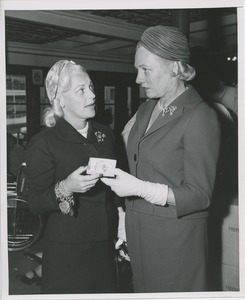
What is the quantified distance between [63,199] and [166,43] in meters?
0.45

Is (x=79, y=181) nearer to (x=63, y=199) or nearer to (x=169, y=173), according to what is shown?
(x=63, y=199)

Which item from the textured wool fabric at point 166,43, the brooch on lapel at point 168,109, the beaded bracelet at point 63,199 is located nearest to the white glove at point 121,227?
the beaded bracelet at point 63,199

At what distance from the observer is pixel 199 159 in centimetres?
78

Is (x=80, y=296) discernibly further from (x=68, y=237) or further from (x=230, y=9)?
(x=230, y=9)

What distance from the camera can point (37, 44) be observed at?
2.86 meters

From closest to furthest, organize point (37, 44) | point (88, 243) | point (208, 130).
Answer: point (208, 130) → point (88, 243) → point (37, 44)

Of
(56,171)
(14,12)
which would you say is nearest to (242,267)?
(56,171)

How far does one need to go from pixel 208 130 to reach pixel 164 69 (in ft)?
0.61

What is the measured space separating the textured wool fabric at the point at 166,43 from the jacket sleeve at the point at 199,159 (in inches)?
5.9

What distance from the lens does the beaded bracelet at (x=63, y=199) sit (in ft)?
2.78

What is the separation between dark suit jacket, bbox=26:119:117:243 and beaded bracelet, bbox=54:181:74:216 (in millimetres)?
13

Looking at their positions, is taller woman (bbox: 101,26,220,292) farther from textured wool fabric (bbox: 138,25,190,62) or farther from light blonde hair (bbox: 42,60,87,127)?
light blonde hair (bbox: 42,60,87,127)

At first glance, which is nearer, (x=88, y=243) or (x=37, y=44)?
(x=88, y=243)

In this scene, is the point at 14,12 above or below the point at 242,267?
above
